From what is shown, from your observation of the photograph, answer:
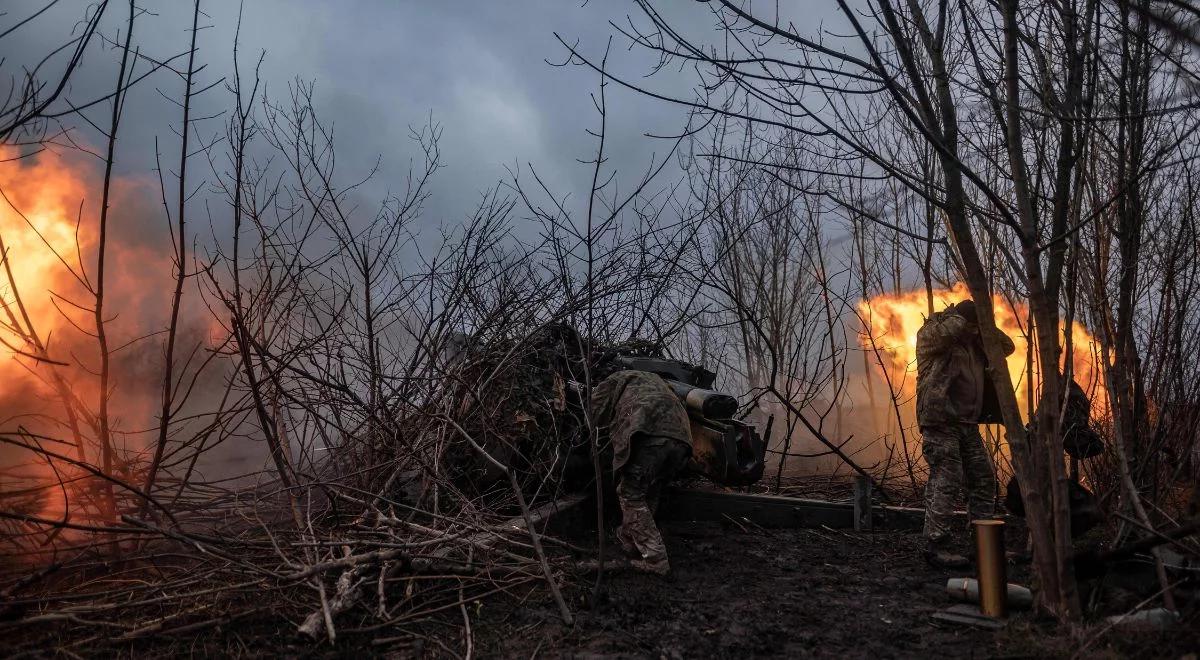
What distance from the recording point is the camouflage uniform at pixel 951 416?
620 centimetres

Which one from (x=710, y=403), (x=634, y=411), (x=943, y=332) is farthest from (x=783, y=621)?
(x=943, y=332)

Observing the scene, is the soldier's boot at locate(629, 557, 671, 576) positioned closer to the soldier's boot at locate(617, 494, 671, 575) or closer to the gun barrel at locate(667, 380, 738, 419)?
the soldier's boot at locate(617, 494, 671, 575)

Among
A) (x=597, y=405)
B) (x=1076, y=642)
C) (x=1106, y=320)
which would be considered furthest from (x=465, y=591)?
(x=1106, y=320)

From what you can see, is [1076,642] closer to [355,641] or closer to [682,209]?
[355,641]

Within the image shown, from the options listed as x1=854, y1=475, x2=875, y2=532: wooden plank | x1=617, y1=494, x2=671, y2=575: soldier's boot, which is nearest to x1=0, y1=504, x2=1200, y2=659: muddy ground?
x1=617, y1=494, x2=671, y2=575: soldier's boot

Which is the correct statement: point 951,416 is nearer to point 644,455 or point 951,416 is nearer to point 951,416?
point 951,416

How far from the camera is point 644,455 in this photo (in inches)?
219

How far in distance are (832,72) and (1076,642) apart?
2.70 metres

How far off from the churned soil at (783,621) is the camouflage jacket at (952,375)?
1.21 m

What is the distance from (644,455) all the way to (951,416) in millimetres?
2619

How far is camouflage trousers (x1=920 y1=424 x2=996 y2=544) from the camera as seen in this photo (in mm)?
6152

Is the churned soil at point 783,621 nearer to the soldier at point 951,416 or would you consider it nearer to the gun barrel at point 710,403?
the soldier at point 951,416

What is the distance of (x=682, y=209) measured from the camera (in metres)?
8.27

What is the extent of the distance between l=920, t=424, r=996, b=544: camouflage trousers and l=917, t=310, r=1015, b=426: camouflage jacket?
13cm
